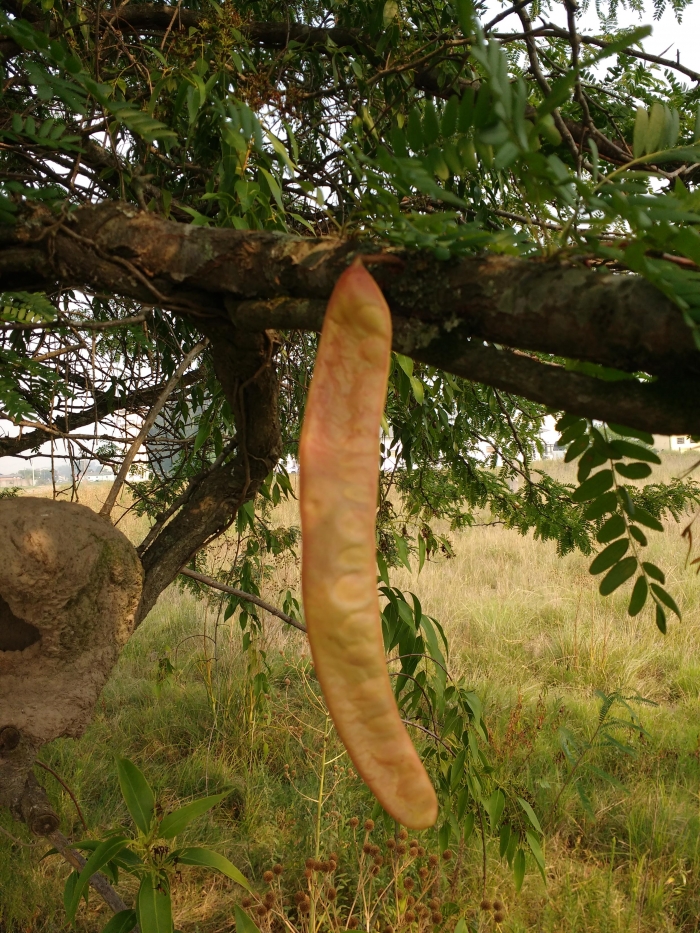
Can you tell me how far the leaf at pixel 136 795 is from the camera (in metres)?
1.20

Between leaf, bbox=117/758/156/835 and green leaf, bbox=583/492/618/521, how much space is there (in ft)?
2.67

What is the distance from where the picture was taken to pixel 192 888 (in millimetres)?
2338

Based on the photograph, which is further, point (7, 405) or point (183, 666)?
point (183, 666)

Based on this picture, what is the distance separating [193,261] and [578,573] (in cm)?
→ 530

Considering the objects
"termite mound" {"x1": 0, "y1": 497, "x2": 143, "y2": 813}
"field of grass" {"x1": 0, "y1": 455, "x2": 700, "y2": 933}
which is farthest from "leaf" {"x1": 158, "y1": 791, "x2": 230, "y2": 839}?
"field of grass" {"x1": 0, "y1": 455, "x2": 700, "y2": 933}

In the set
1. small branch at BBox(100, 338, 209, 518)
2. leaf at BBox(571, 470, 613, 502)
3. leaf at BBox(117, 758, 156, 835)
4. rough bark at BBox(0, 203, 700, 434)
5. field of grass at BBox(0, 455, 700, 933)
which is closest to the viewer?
rough bark at BBox(0, 203, 700, 434)

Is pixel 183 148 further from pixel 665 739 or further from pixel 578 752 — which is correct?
pixel 665 739

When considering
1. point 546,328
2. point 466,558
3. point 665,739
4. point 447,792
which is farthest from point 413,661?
point 466,558

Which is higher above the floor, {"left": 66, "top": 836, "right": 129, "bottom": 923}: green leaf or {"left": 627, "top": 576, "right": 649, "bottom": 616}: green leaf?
{"left": 627, "top": 576, "right": 649, "bottom": 616}: green leaf

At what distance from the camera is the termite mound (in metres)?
1.28

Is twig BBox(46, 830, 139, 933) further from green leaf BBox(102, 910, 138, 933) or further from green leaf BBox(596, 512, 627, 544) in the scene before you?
green leaf BBox(596, 512, 627, 544)

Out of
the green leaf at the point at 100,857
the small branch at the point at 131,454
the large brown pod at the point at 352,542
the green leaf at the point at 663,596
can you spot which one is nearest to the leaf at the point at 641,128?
the large brown pod at the point at 352,542

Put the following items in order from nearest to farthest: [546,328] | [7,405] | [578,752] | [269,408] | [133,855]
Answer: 1. [546,328]
2. [7,405]
3. [133,855]
4. [269,408]
5. [578,752]

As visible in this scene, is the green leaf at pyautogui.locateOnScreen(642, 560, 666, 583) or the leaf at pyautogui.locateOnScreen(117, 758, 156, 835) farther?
the leaf at pyautogui.locateOnScreen(117, 758, 156, 835)
